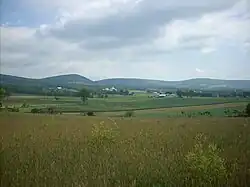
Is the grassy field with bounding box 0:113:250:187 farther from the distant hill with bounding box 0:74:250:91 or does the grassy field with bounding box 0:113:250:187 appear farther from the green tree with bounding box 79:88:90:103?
the green tree with bounding box 79:88:90:103

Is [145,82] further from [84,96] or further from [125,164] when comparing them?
[125,164]

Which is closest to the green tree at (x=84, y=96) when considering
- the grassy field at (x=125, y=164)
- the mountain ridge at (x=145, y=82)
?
the mountain ridge at (x=145, y=82)

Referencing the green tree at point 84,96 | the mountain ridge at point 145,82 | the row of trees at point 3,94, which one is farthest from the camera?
the green tree at point 84,96

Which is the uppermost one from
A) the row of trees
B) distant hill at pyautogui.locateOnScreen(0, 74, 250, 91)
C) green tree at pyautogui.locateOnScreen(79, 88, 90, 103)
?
distant hill at pyautogui.locateOnScreen(0, 74, 250, 91)

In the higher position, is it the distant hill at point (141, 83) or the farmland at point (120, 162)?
the distant hill at point (141, 83)

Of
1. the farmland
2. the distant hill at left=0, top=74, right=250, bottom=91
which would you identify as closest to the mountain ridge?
the distant hill at left=0, top=74, right=250, bottom=91

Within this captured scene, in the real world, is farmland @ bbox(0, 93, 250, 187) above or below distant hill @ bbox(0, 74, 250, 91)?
below

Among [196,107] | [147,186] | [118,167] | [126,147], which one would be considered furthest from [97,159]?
[196,107]

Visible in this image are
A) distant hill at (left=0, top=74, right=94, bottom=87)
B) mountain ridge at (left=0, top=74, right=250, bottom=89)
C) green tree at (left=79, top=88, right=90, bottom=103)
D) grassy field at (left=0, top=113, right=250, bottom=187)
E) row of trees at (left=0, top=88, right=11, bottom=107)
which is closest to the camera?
grassy field at (left=0, top=113, right=250, bottom=187)

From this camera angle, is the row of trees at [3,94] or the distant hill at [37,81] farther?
the row of trees at [3,94]

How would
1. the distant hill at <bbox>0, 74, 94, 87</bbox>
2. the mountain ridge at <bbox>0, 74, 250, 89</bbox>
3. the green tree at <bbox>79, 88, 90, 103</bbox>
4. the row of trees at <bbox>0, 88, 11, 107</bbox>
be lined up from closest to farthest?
1. the mountain ridge at <bbox>0, 74, 250, 89</bbox>
2. the distant hill at <bbox>0, 74, 94, 87</bbox>
3. the row of trees at <bbox>0, 88, 11, 107</bbox>
4. the green tree at <bbox>79, 88, 90, 103</bbox>

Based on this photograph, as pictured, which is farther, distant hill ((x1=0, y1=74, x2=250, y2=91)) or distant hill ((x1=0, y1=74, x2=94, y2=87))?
distant hill ((x1=0, y1=74, x2=94, y2=87))

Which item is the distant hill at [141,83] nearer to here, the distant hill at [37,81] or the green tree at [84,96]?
the distant hill at [37,81]

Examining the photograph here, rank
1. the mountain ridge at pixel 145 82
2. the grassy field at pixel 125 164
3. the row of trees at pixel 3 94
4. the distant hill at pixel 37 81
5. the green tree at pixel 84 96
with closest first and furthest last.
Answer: the grassy field at pixel 125 164 → the mountain ridge at pixel 145 82 → the distant hill at pixel 37 81 → the row of trees at pixel 3 94 → the green tree at pixel 84 96
